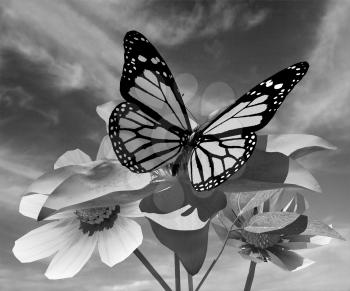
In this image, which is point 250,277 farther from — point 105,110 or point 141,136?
point 105,110

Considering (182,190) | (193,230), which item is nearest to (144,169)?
(182,190)

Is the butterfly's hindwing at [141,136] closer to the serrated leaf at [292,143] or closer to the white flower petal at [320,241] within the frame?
the serrated leaf at [292,143]

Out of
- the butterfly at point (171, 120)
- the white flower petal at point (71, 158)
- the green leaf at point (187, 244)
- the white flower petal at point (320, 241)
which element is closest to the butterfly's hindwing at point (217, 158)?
the butterfly at point (171, 120)

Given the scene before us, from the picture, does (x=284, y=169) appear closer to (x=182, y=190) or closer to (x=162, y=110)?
(x=182, y=190)

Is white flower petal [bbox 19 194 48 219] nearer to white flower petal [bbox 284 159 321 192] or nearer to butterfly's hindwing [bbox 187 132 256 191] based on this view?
butterfly's hindwing [bbox 187 132 256 191]

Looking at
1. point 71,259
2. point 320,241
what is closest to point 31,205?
point 71,259

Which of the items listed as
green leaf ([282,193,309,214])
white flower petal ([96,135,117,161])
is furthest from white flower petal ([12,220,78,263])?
green leaf ([282,193,309,214])
